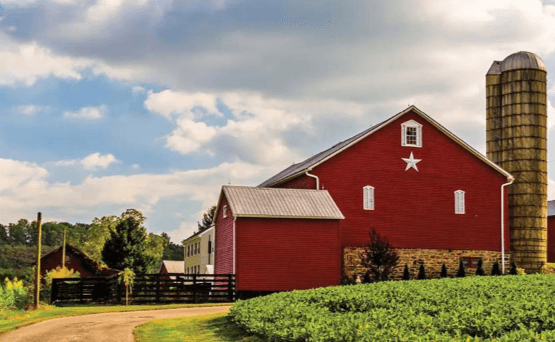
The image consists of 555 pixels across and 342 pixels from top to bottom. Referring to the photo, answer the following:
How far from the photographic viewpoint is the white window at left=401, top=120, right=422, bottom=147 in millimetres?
42319

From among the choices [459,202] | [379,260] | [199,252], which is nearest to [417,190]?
[459,202]

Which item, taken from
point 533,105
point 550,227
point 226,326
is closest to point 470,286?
point 226,326

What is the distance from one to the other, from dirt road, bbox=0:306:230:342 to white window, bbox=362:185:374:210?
15666 millimetres

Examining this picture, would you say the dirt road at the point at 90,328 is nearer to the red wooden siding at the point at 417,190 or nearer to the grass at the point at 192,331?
the grass at the point at 192,331

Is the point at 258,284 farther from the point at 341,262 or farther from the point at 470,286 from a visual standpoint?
the point at 470,286

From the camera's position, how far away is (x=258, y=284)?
34.8 m

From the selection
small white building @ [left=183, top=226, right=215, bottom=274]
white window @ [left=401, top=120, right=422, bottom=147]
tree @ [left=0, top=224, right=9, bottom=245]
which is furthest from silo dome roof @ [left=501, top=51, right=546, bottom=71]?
tree @ [left=0, top=224, right=9, bottom=245]

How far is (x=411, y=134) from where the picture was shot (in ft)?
Answer: 140

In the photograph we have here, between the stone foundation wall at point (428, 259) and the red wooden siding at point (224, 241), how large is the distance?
6.80 meters

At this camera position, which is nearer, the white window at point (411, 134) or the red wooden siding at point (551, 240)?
the white window at point (411, 134)

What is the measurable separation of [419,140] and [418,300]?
21473 millimetres

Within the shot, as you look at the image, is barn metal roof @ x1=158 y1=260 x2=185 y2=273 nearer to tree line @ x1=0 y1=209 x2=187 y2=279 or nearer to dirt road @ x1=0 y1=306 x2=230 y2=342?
tree line @ x1=0 y1=209 x2=187 y2=279

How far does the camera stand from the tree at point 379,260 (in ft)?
124

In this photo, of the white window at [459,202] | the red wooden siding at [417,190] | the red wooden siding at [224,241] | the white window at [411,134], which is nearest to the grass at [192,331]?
the red wooden siding at [224,241]
